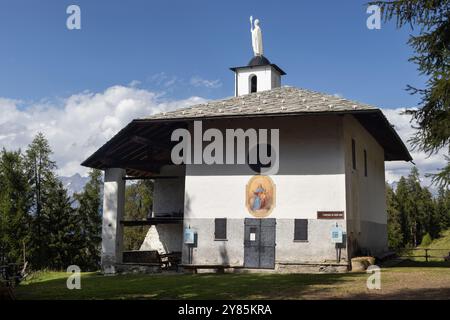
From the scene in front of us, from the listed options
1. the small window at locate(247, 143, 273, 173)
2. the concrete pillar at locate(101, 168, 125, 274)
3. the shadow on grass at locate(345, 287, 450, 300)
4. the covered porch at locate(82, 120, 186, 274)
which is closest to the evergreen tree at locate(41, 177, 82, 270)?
the covered porch at locate(82, 120, 186, 274)

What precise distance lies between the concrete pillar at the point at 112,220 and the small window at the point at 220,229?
4.42 meters

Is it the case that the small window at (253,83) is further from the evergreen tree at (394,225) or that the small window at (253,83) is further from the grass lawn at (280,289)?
the evergreen tree at (394,225)

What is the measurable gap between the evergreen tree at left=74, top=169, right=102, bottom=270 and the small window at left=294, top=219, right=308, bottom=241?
34490 millimetres

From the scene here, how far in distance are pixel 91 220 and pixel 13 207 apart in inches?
440

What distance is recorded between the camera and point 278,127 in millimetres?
19484

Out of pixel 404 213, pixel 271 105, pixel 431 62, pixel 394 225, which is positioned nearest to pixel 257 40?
pixel 271 105

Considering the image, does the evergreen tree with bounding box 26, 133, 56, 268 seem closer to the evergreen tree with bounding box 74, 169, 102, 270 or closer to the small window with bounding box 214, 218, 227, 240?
the evergreen tree with bounding box 74, 169, 102, 270

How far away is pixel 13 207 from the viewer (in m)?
43.9

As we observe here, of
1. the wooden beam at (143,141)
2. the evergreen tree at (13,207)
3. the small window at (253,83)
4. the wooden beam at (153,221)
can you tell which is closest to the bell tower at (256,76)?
the small window at (253,83)

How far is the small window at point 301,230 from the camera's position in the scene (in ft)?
61.3

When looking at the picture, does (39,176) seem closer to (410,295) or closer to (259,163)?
(259,163)

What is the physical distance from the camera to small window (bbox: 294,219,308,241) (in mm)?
18672
